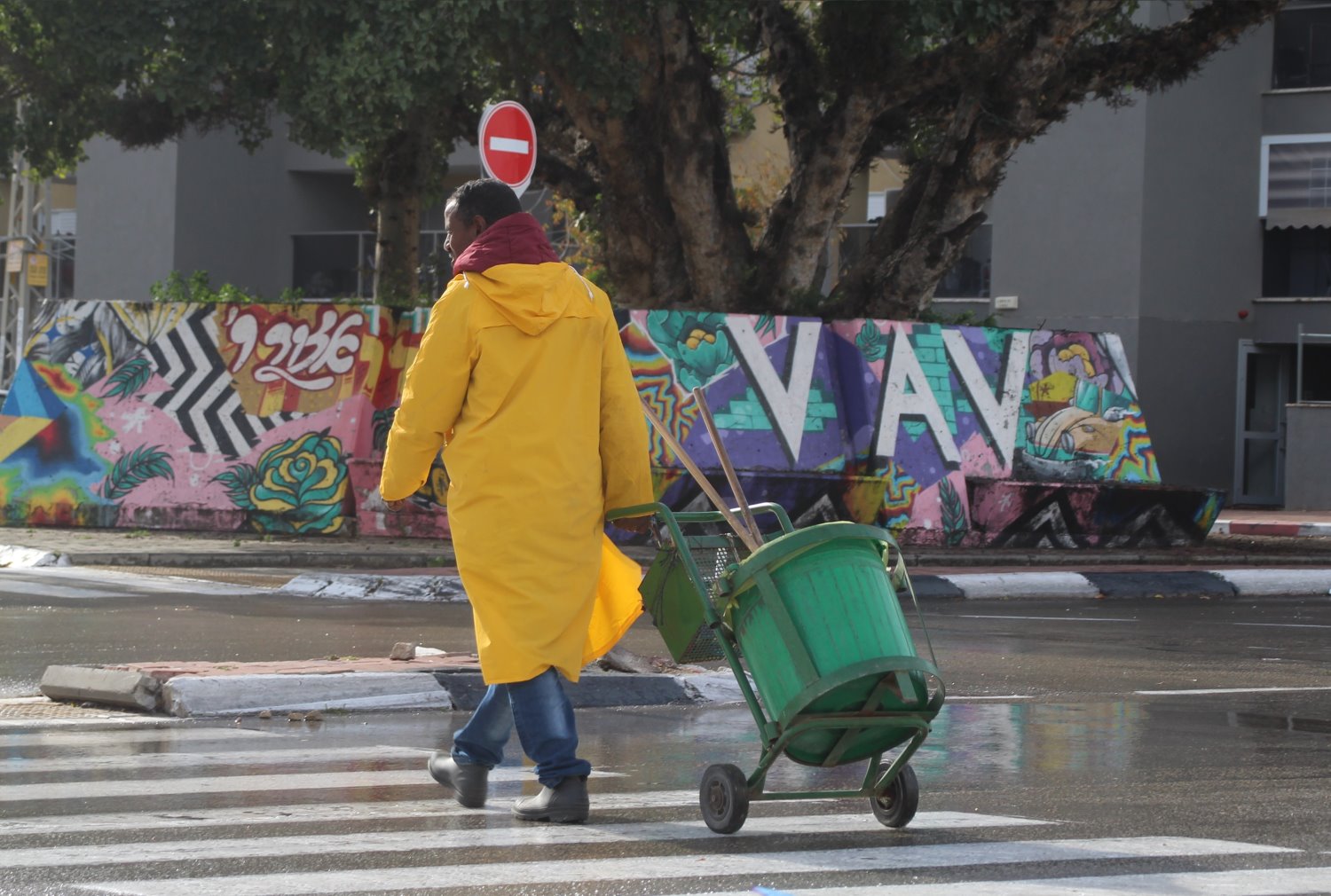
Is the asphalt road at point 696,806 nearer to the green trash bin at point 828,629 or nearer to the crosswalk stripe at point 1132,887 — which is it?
A: the crosswalk stripe at point 1132,887

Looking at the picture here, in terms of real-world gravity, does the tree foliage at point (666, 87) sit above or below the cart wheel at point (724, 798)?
above

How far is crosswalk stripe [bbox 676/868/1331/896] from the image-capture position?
4316 millimetres

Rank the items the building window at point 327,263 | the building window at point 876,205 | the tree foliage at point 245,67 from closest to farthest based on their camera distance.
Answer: the tree foliage at point 245,67
the building window at point 876,205
the building window at point 327,263

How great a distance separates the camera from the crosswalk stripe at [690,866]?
4352 mm

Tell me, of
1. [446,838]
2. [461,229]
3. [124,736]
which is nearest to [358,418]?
[124,736]

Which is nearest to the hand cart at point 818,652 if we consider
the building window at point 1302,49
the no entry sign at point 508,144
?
the no entry sign at point 508,144

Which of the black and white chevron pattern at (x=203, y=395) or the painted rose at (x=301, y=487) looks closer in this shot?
the painted rose at (x=301, y=487)

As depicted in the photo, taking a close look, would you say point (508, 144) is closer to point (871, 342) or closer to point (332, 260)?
point (871, 342)

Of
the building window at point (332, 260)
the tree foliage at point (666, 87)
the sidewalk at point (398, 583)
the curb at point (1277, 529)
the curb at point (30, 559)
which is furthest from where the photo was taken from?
the building window at point (332, 260)

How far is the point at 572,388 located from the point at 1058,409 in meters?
14.5

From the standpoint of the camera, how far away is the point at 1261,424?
29.6 meters

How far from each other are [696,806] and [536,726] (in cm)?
73

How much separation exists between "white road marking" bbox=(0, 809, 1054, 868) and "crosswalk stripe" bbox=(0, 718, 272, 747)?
1788mm

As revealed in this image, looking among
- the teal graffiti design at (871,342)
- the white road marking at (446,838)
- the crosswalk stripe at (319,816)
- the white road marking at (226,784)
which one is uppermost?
the teal graffiti design at (871,342)
